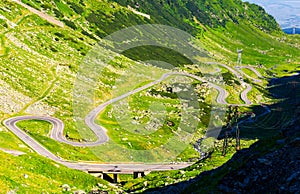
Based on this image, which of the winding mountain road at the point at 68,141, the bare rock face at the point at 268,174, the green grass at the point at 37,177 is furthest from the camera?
the winding mountain road at the point at 68,141

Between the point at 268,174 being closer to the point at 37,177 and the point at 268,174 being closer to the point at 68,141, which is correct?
the point at 37,177

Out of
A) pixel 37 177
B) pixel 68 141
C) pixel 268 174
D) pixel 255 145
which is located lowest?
pixel 37 177

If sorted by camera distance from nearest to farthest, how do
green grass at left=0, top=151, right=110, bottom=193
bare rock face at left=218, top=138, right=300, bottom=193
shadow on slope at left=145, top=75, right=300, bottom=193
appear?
1. bare rock face at left=218, top=138, right=300, bottom=193
2. shadow on slope at left=145, top=75, right=300, bottom=193
3. green grass at left=0, top=151, right=110, bottom=193

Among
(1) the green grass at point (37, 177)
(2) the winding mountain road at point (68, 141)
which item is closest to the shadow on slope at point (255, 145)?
(1) the green grass at point (37, 177)

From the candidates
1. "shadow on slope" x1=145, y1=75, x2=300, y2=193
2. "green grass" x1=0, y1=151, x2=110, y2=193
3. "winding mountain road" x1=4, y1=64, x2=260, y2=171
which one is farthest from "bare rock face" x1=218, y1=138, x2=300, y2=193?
"winding mountain road" x1=4, y1=64, x2=260, y2=171

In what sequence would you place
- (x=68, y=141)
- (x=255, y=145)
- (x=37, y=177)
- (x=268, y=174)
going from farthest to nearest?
(x=68, y=141), (x=255, y=145), (x=37, y=177), (x=268, y=174)

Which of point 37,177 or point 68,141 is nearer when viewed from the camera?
point 37,177

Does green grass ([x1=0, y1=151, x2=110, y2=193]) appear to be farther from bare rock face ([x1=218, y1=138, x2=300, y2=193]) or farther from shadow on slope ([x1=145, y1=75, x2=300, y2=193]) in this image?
bare rock face ([x1=218, y1=138, x2=300, y2=193])

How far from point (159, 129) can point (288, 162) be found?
90.7m

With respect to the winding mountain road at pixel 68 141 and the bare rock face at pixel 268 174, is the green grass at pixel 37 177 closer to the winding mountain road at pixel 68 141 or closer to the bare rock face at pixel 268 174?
→ the winding mountain road at pixel 68 141

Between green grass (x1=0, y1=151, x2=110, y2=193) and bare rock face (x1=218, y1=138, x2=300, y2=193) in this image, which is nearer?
bare rock face (x1=218, y1=138, x2=300, y2=193)

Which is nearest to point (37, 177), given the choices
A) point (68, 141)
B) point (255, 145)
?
point (255, 145)

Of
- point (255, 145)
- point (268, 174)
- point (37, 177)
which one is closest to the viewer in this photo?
Result: point (268, 174)

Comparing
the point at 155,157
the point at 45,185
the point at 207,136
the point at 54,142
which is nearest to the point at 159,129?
the point at 207,136
